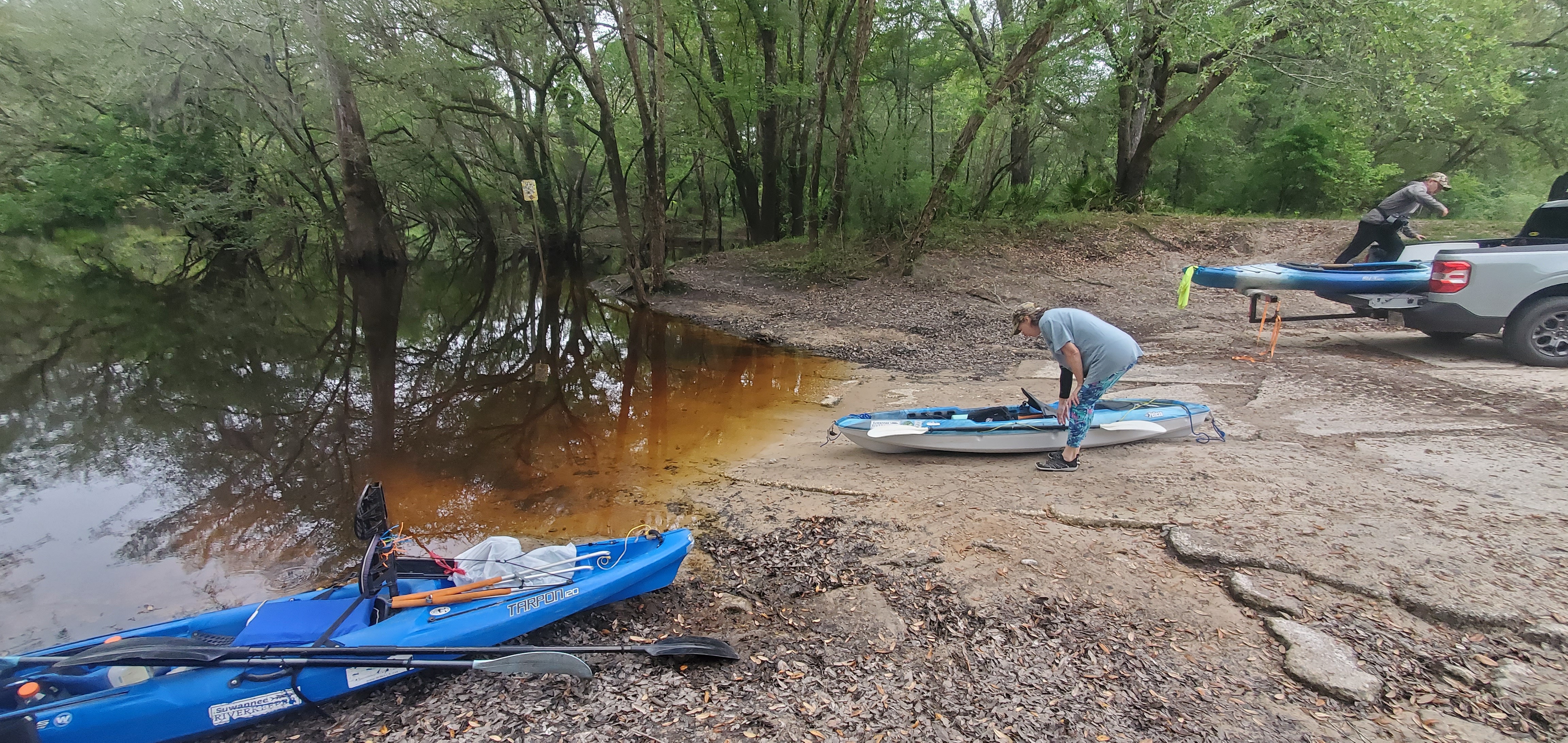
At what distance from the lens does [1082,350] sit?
540 cm

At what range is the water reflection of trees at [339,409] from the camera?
630 centimetres

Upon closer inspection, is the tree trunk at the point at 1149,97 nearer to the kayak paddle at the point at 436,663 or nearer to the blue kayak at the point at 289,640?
the blue kayak at the point at 289,640

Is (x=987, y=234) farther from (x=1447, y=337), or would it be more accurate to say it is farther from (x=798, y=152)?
(x=1447, y=337)

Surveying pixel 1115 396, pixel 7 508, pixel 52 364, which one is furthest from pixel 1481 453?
pixel 52 364

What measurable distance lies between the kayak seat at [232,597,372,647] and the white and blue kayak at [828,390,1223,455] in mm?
4217

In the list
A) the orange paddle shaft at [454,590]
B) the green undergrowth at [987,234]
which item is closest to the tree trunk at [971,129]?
the green undergrowth at [987,234]

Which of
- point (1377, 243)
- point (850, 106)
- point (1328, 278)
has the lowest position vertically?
point (1328, 278)

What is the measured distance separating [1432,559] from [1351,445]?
2249mm

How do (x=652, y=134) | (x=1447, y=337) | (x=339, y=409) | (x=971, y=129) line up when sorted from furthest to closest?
(x=652, y=134) → (x=971, y=129) → (x=339, y=409) → (x=1447, y=337)

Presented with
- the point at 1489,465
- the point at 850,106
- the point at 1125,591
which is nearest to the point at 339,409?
the point at 1125,591

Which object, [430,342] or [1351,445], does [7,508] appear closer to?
[430,342]

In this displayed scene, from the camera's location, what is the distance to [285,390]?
32.7 feet

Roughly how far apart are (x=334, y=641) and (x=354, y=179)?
21963 mm

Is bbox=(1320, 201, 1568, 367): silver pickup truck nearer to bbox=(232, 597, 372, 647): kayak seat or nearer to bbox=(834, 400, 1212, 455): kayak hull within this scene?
bbox=(834, 400, 1212, 455): kayak hull
